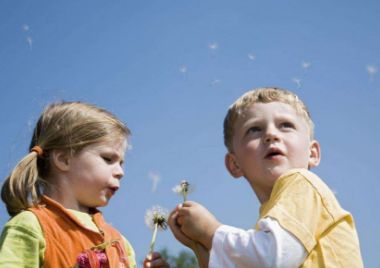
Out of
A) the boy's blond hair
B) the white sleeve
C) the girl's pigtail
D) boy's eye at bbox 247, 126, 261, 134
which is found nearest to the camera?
the white sleeve

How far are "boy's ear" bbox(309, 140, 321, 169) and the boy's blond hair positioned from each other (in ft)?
0.27

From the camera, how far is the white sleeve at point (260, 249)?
2891mm

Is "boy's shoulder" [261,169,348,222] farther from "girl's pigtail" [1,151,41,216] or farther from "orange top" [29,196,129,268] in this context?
"girl's pigtail" [1,151,41,216]

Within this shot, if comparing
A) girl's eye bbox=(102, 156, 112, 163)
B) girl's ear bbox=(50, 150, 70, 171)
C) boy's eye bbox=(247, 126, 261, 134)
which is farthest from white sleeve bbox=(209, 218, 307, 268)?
girl's ear bbox=(50, 150, 70, 171)

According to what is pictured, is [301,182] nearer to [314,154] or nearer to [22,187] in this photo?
[314,154]

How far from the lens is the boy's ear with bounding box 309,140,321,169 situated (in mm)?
4137

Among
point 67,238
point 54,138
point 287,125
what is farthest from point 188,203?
point 54,138

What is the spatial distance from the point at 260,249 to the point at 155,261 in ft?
3.26

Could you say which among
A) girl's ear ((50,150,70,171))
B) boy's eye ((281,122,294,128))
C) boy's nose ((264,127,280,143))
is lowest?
girl's ear ((50,150,70,171))

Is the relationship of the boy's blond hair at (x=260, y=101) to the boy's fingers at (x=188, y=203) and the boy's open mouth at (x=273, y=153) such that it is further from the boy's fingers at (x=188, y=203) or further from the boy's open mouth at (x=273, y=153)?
the boy's fingers at (x=188, y=203)

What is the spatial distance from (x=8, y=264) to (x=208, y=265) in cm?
146

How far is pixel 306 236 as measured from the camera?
9.70 ft

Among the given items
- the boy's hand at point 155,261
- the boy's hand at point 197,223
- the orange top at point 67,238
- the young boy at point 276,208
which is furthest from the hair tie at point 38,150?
the boy's hand at point 197,223

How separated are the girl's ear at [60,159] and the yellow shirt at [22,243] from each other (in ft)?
1.80
